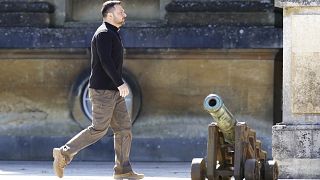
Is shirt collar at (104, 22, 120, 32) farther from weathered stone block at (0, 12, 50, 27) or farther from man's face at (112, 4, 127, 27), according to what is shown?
weathered stone block at (0, 12, 50, 27)

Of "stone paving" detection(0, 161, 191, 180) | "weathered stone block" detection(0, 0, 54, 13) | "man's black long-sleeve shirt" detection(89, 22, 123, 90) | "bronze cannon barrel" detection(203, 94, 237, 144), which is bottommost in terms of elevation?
"stone paving" detection(0, 161, 191, 180)

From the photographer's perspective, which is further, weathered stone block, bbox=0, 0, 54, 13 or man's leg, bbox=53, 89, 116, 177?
weathered stone block, bbox=0, 0, 54, 13

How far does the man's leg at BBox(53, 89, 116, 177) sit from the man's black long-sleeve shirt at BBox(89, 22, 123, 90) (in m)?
0.12

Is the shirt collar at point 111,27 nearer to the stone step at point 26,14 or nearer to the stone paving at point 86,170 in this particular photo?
the stone paving at point 86,170

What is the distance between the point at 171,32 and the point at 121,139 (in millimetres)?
4549

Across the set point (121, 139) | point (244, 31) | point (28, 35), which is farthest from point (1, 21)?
point (121, 139)

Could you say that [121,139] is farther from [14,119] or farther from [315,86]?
[14,119]

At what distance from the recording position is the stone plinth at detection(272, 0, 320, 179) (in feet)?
44.5

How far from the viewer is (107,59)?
1212 centimetres

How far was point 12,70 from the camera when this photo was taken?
17125 millimetres

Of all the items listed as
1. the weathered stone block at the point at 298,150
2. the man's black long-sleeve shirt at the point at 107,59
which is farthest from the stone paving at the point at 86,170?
the man's black long-sleeve shirt at the point at 107,59

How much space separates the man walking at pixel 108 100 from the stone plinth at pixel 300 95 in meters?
2.04

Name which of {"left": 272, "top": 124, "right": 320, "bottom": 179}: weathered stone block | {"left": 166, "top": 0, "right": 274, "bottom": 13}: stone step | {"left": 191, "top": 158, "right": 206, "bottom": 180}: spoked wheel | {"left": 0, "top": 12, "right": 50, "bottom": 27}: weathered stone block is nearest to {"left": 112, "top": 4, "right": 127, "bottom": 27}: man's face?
{"left": 191, "top": 158, "right": 206, "bottom": 180}: spoked wheel

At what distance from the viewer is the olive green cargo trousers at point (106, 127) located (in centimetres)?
1220
